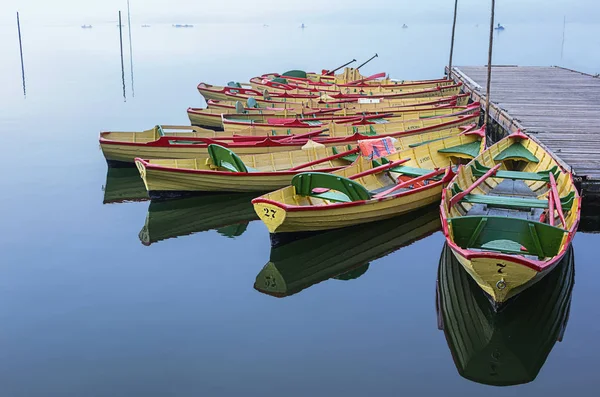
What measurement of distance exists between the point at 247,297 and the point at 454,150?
6691 millimetres

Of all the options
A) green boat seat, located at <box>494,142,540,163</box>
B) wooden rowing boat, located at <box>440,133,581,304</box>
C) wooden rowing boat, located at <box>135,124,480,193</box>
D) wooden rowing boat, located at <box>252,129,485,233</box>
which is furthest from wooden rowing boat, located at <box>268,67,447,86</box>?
wooden rowing boat, located at <box>252,129,485,233</box>

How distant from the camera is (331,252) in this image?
37.7 ft

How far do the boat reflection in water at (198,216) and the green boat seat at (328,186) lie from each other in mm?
2244

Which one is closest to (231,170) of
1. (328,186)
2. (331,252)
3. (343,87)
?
(328,186)

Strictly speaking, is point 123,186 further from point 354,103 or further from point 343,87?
point 343,87

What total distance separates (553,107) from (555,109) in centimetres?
37

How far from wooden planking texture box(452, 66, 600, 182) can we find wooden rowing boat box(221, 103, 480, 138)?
5.65 ft

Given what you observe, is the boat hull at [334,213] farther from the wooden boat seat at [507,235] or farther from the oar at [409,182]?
the wooden boat seat at [507,235]

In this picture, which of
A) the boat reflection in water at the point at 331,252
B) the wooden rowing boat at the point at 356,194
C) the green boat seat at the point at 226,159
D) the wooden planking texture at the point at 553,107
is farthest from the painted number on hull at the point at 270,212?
the wooden planking texture at the point at 553,107

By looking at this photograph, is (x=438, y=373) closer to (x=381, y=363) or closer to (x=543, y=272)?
(x=381, y=363)

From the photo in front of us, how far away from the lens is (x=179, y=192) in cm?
1426

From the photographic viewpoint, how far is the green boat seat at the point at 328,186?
36.7 feet

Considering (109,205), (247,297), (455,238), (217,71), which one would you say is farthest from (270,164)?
(217,71)

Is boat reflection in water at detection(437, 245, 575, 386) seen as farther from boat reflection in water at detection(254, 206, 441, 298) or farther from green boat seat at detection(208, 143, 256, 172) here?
green boat seat at detection(208, 143, 256, 172)
